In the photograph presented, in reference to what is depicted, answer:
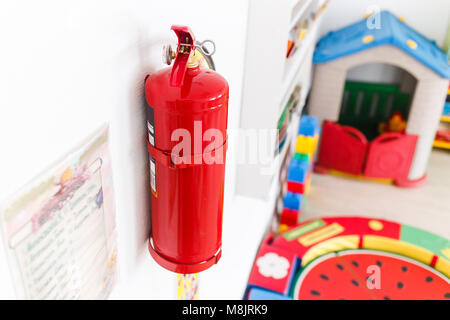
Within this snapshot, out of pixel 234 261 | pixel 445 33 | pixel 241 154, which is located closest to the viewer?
pixel 234 261

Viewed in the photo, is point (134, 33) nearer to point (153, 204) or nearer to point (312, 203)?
point (153, 204)

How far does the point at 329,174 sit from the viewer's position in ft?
8.61

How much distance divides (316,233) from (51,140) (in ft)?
5.10

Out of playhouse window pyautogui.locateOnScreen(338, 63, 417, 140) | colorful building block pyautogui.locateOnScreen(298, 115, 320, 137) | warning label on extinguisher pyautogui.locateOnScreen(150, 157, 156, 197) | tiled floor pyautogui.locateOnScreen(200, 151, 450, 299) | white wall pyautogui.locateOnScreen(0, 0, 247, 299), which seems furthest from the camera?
playhouse window pyautogui.locateOnScreen(338, 63, 417, 140)

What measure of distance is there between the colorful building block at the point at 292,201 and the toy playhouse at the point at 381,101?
0.64 meters

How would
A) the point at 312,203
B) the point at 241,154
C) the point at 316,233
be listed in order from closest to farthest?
the point at 241,154 → the point at 316,233 → the point at 312,203

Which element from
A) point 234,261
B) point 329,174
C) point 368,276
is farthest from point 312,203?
point 234,261

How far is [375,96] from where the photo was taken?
2725mm

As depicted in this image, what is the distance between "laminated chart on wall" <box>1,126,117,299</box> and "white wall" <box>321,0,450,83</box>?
2.40 meters

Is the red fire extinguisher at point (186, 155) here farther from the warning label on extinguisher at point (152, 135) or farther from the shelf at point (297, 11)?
the shelf at point (297, 11)

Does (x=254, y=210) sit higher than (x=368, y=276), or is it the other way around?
(x=254, y=210)

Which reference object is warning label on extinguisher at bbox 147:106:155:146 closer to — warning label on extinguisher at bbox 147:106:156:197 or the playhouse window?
warning label on extinguisher at bbox 147:106:156:197

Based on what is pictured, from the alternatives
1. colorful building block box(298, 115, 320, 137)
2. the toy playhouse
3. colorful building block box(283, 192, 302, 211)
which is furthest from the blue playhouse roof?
colorful building block box(283, 192, 302, 211)

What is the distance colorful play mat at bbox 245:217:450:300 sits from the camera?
1.57m
